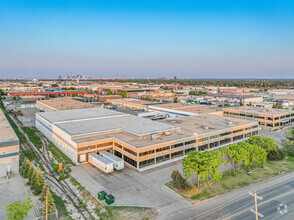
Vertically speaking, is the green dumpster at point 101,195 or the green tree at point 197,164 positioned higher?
the green tree at point 197,164

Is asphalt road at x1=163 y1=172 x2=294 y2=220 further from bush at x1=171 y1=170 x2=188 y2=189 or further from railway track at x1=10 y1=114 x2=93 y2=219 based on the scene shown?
railway track at x1=10 y1=114 x2=93 y2=219

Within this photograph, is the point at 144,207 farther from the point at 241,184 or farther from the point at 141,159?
the point at 241,184

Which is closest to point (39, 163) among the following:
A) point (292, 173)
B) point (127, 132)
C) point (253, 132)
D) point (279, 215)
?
point (127, 132)

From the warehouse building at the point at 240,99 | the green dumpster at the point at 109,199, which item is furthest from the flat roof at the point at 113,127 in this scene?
the warehouse building at the point at 240,99

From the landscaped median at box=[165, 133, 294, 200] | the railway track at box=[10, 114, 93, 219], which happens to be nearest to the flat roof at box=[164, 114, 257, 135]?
the landscaped median at box=[165, 133, 294, 200]

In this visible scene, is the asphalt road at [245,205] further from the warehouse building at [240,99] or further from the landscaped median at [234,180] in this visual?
the warehouse building at [240,99]

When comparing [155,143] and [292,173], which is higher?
[155,143]
